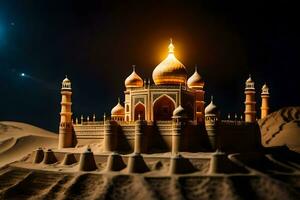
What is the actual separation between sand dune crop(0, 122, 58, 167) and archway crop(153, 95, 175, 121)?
1699cm

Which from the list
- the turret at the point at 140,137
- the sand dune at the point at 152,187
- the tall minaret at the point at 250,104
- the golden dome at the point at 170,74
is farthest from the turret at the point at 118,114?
the tall minaret at the point at 250,104

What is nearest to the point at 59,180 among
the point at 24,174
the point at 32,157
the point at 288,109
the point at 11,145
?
the point at 24,174

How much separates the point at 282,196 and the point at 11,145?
34901mm

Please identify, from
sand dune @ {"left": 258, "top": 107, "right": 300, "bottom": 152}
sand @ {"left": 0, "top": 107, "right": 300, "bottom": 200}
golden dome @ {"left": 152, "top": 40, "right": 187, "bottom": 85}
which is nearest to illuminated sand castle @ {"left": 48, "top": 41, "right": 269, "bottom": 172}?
golden dome @ {"left": 152, "top": 40, "right": 187, "bottom": 85}

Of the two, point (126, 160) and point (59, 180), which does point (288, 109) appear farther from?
point (59, 180)

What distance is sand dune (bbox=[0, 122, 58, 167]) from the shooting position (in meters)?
50.9

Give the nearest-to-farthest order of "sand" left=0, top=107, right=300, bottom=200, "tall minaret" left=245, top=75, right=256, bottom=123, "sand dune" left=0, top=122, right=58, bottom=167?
"sand" left=0, top=107, right=300, bottom=200 → "tall minaret" left=245, top=75, right=256, bottom=123 → "sand dune" left=0, top=122, right=58, bottom=167

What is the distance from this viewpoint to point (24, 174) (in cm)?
3481

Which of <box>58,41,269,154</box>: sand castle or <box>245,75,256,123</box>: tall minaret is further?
<box>245,75,256,123</box>: tall minaret

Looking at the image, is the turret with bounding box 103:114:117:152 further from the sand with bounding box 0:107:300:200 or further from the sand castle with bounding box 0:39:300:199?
the sand with bounding box 0:107:300:200

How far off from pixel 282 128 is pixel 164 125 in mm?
25002

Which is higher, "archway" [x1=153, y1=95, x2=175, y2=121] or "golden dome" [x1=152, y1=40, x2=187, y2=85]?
"golden dome" [x1=152, y1=40, x2=187, y2=85]

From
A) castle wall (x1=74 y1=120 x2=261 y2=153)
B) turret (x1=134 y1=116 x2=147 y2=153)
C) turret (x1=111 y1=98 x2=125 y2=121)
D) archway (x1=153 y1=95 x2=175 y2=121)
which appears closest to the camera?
turret (x1=134 y1=116 x2=147 y2=153)

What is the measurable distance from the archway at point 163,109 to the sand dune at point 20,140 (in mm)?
16985
